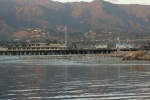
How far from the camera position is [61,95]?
25469 mm

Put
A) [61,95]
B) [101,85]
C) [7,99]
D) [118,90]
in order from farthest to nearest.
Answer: [101,85] < [118,90] < [61,95] < [7,99]

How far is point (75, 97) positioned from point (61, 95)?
1.17 metres

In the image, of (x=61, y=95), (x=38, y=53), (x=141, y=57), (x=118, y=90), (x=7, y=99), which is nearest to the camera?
(x=7, y=99)

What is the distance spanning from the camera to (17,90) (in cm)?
2797

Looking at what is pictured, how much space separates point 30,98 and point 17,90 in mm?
4012

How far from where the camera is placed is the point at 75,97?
24.6 metres

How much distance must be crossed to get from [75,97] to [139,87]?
613 cm

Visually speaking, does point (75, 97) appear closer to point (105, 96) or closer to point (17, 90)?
point (105, 96)

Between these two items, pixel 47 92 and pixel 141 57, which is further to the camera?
pixel 141 57

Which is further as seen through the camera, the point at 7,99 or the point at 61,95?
the point at 61,95

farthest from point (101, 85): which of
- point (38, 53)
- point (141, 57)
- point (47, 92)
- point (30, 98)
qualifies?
point (38, 53)

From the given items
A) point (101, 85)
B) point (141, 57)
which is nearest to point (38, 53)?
point (141, 57)

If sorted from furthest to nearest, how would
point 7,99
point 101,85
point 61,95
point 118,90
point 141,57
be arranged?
point 141,57
point 101,85
point 118,90
point 61,95
point 7,99

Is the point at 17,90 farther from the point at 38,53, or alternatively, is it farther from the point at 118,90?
the point at 38,53
